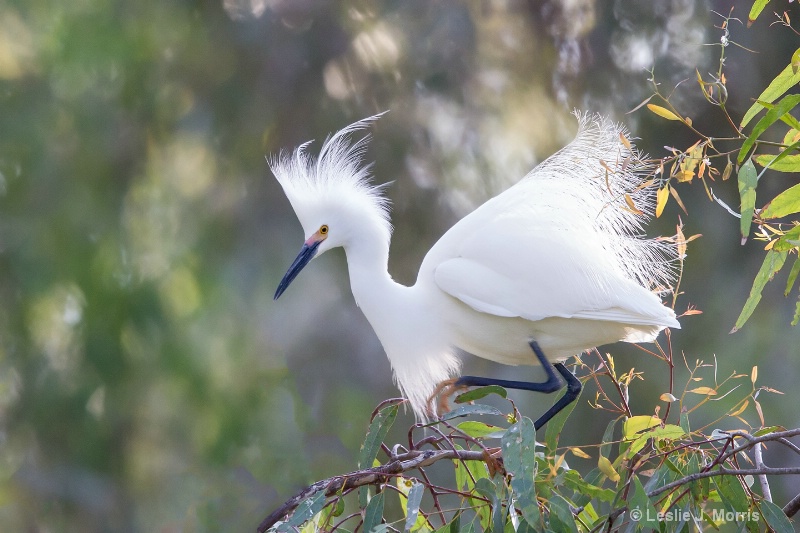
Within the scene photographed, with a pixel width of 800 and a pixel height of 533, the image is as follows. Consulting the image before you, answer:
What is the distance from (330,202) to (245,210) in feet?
6.43

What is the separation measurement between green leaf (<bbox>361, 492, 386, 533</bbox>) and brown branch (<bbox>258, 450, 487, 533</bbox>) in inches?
1.4

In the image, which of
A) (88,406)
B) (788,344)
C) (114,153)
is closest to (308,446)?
(88,406)


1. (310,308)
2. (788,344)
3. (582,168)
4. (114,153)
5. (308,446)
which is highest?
(114,153)

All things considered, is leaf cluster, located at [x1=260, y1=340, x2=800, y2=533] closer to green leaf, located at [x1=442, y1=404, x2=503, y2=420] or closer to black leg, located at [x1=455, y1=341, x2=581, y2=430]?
green leaf, located at [x1=442, y1=404, x2=503, y2=420]

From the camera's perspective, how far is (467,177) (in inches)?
143

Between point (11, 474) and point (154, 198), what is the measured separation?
4.12ft

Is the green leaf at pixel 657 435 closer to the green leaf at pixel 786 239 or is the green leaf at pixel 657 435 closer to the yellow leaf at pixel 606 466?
the yellow leaf at pixel 606 466

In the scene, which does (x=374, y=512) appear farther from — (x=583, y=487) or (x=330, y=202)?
(x=330, y=202)

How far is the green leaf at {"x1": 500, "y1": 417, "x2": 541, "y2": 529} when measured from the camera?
1.07m

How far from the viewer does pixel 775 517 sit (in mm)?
1175

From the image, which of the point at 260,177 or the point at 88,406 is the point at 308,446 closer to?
the point at 88,406

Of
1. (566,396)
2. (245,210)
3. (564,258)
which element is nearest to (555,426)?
(566,396)

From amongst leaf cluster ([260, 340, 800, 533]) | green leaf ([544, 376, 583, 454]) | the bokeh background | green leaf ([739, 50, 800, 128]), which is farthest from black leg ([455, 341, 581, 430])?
the bokeh background

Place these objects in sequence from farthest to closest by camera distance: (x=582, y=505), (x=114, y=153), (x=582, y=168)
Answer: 1. (x=114, y=153)
2. (x=582, y=168)
3. (x=582, y=505)
